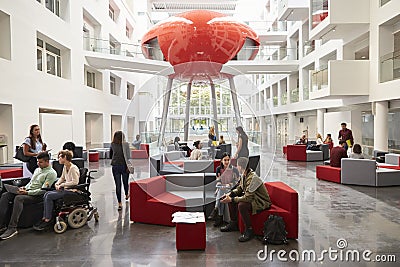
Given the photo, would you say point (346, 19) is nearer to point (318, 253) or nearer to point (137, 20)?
point (318, 253)

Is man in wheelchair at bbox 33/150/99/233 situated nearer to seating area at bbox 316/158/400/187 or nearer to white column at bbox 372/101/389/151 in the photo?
seating area at bbox 316/158/400/187

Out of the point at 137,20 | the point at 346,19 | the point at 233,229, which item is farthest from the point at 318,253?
the point at 137,20

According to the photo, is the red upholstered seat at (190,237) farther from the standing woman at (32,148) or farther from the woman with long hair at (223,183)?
the standing woman at (32,148)

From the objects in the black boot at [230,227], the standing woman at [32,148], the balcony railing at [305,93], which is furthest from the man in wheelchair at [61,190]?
the balcony railing at [305,93]

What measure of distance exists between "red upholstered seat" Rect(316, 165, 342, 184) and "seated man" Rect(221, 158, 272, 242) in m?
4.93

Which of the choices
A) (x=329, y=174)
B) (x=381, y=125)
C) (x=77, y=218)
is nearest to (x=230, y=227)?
(x=77, y=218)

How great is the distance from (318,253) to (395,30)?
1077 cm

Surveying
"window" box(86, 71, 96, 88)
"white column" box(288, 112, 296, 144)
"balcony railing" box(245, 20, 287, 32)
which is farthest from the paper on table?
"balcony railing" box(245, 20, 287, 32)

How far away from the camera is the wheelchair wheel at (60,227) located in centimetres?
502

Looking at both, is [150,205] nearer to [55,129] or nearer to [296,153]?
[55,129]

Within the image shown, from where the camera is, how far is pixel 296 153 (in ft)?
47.9

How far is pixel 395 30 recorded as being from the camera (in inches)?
479

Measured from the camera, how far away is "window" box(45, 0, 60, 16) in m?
14.2

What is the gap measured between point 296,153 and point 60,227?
1127cm
